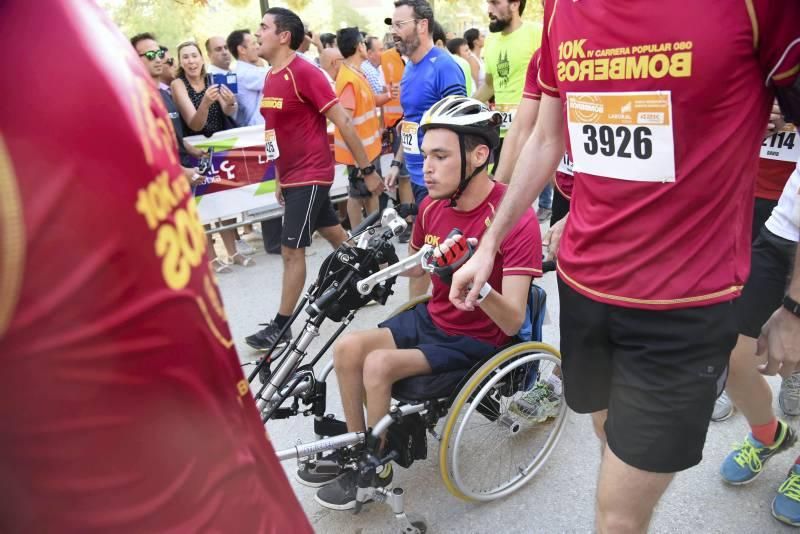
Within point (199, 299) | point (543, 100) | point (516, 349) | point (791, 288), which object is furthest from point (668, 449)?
point (199, 299)

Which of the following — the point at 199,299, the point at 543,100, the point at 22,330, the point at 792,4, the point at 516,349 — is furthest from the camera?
the point at 516,349

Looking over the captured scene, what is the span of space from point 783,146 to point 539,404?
55.4 inches

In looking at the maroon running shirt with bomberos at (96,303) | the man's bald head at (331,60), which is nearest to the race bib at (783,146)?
the maroon running shirt with bomberos at (96,303)

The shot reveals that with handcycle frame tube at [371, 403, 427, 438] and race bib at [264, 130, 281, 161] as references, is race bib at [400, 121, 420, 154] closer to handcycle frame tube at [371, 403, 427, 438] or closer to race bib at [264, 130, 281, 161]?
race bib at [264, 130, 281, 161]

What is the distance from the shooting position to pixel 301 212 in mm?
4094

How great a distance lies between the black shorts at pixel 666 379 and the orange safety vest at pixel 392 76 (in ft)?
17.6

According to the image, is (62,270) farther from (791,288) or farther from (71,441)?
(791,288)

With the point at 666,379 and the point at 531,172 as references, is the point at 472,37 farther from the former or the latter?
the point at 666,379

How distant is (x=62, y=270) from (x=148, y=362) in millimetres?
123

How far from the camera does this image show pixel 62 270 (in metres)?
0.53

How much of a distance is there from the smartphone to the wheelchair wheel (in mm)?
4417

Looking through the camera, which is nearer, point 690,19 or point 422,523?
point 690,19

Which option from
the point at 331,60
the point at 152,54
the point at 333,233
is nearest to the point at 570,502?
the point at 333,233

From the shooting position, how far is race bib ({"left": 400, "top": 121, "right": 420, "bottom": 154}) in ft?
14.7
